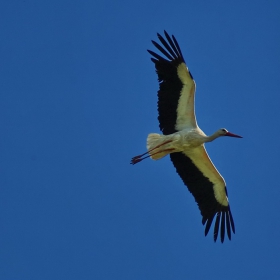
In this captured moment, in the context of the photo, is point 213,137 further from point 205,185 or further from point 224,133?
point 205,185

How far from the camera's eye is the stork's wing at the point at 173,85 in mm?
18953

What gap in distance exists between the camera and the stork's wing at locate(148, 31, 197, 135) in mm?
18953

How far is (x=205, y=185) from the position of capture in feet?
64.6

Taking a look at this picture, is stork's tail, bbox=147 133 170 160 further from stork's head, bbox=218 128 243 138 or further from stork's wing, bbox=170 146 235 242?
stork's head, bbox=218 128 243 138

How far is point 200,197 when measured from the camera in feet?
64.4

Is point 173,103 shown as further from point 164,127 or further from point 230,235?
point 230,235

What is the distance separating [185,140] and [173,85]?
1.00 metres

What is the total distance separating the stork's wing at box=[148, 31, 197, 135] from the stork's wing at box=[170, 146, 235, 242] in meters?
0.81

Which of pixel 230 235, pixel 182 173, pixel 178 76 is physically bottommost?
pixel 230 235

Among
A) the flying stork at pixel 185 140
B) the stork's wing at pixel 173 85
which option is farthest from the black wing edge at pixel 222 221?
the stork's wing at pixel 173 85

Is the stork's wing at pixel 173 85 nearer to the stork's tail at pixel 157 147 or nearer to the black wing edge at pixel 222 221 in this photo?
the stork's tail at pixel 157 147

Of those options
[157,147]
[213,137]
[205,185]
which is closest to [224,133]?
[213,137]

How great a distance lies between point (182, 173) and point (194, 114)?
1126 mm

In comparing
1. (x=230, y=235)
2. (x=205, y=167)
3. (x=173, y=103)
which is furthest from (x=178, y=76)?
(x=230, y=235)
